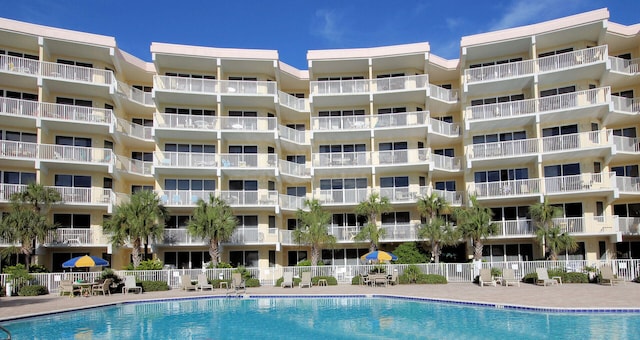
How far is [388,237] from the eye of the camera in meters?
36.6

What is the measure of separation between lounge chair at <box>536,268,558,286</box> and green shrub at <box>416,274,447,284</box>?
4.99m

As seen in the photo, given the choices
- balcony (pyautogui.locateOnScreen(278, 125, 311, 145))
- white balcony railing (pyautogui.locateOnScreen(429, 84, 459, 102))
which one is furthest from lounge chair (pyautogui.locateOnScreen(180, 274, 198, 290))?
white balcony railing (pyautogui.locateOnScreen(429, 84, 459, 102))

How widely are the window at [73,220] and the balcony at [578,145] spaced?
29938 millimetres

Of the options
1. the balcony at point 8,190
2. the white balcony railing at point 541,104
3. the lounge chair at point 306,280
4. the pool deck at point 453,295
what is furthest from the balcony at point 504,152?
the balcony at point 8,190

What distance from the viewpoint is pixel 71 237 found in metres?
33.4

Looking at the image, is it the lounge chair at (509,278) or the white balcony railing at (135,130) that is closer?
the lounge chair at (509,278)

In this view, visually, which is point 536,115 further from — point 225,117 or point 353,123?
point 225,117

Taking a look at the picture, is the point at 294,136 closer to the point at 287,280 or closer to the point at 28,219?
the point at 287,280

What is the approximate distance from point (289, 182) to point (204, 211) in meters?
8.49

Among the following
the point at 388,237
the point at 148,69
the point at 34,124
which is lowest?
the point at 388,237

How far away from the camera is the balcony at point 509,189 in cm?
3472

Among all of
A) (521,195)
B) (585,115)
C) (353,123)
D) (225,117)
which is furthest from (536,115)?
(225,117)

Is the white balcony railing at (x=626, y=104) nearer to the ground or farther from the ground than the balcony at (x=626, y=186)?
farther from the ground

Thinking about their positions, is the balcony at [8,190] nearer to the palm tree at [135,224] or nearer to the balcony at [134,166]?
the palm tree at [135,224]
